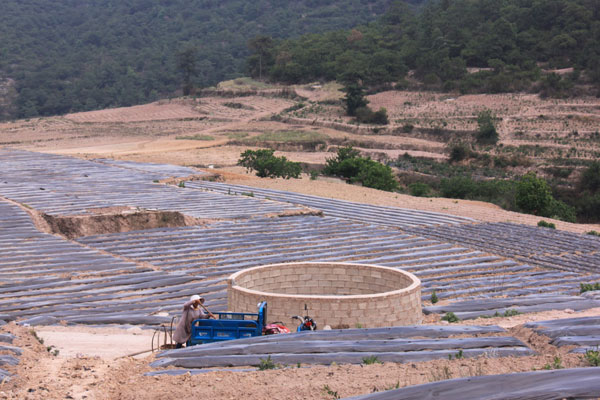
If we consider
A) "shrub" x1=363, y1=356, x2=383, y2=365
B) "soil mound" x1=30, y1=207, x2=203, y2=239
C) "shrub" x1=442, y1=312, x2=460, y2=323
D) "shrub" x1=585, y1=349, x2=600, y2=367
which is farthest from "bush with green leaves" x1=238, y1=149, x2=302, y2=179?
"shrub" x1=585, y1=349, x2=600, y2=367

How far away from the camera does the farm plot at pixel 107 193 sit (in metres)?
17.5

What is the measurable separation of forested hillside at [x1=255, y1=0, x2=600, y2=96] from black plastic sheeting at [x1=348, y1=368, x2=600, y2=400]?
54.9 metres

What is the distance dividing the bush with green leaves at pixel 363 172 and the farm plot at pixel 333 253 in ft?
45.7

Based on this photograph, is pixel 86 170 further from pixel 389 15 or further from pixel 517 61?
pixel 389 15

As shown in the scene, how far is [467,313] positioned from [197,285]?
439cm

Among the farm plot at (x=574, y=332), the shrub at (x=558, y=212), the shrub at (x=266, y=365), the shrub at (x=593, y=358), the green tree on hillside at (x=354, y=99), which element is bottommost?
the shrub at (x=558, y=212)

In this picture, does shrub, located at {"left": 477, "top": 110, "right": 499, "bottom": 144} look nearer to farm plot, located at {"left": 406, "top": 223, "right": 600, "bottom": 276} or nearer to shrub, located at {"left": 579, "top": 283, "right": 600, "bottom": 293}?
farm plot, located at {"left": 406, "top": 223, "right": 600, "bottom": 276}

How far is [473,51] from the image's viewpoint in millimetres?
69250

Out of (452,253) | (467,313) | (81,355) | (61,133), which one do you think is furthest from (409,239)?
(61,133)

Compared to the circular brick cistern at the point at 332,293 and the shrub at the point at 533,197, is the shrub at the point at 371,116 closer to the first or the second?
the shrub at the point at 533,197

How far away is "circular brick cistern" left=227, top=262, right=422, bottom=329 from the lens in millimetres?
8758

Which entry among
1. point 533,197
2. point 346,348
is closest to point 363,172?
point 533,197

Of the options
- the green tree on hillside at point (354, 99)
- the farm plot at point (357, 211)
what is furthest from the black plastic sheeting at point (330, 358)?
the green tree on hillside at point (354, 99)

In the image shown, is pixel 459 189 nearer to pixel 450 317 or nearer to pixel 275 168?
pixel 275 168
